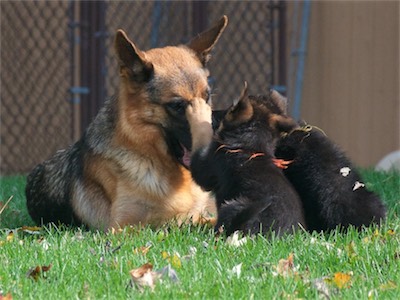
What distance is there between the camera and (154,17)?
11.1m

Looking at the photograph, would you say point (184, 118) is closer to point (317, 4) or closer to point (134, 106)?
point (134, 106)

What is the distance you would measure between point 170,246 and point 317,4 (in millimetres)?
6710

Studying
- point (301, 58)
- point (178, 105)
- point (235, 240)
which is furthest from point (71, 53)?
point (235, 240)

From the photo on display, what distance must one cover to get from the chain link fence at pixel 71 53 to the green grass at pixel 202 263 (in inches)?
197

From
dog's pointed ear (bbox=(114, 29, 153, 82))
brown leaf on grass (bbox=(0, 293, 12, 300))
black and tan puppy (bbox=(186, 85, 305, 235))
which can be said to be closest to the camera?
brown leaf on grass (bbox=(0, 293, 12, 300))

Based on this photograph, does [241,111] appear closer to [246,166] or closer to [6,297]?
[246,166]

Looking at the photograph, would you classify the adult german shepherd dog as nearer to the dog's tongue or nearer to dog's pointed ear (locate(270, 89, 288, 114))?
the dog's tongue

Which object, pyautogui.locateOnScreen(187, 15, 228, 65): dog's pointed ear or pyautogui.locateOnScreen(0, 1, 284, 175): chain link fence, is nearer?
pyautogui.locateOnScreen(187, 15, 228, 65): dog's pointed ear

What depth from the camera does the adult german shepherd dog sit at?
5895 mm

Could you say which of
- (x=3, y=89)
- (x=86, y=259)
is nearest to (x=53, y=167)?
(x=86, y=259)

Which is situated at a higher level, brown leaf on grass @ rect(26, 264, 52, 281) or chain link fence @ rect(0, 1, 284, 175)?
brown leaf on grass @ rect(26, 264, 52, 281)

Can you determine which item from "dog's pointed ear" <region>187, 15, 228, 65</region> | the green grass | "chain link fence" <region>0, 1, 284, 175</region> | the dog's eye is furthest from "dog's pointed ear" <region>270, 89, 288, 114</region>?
"chain link fence" <region>0, 1, 284, 175</region>

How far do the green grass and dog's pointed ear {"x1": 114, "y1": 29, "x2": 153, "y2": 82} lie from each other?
98 centimetres

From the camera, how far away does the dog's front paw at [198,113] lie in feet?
18.5
